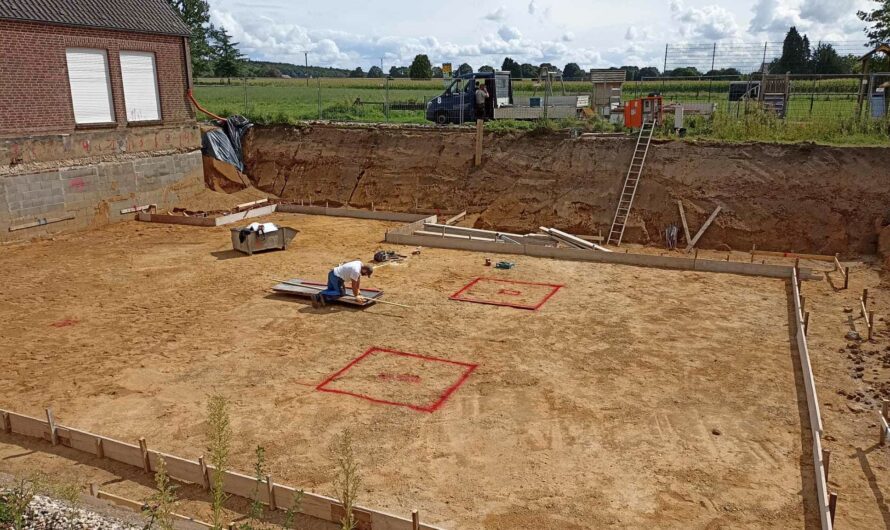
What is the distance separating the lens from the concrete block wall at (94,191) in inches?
742

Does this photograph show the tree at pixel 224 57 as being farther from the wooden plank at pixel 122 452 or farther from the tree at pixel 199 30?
the wooden plank at pixel 122 452

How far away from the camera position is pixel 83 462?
8.08 m

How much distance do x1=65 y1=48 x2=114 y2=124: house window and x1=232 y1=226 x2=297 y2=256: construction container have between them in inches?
290

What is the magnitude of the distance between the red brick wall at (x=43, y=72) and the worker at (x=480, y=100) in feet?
40.7

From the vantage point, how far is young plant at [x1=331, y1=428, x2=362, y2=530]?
6.03 metres

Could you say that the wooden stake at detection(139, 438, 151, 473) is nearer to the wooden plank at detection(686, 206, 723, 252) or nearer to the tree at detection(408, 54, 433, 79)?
the wooden plank at detection(686, 206, 723, 252)

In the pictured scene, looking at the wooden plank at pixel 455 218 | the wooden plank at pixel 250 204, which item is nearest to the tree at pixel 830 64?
the wooden plank at pixel 455 218

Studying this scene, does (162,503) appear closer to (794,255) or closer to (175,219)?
(794,255)

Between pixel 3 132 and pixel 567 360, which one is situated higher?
pixel 3 132

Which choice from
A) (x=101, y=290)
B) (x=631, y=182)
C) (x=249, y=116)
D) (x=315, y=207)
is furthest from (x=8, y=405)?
(x=249, y=116)

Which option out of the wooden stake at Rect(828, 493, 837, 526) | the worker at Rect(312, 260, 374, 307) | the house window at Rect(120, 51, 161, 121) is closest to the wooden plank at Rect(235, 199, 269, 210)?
the house window at Rect(120, 51, 161, 121)

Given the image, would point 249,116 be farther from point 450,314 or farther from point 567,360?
point 567,360

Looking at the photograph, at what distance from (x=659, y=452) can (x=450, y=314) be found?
581 centimetres

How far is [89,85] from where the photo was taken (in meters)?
20.9
